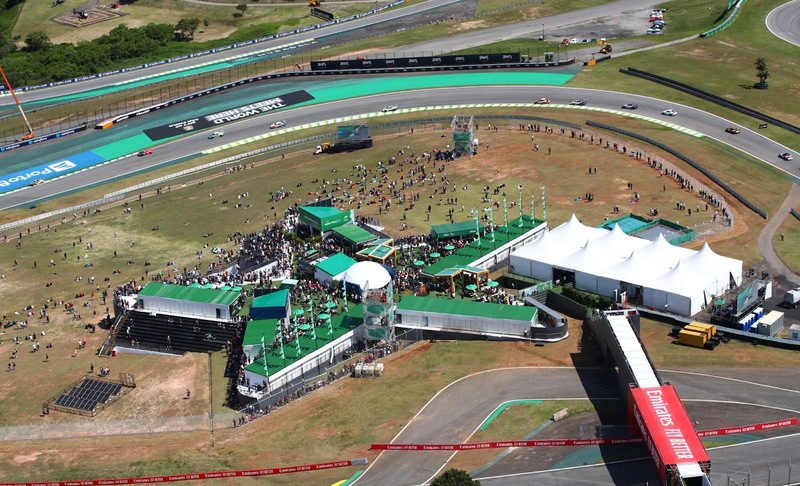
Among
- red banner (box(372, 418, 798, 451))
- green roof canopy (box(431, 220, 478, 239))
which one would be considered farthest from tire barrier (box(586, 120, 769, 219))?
red banner (box(372, 418, 798, 451))

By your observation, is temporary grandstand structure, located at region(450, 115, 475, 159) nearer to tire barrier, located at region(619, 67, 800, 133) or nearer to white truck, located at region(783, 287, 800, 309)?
tire barrier, located at region(619, 67, 800, 133)

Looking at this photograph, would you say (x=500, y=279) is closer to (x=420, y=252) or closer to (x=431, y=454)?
(x=420, y=252)

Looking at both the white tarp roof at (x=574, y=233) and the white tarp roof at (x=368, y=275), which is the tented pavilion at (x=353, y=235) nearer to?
the white tarp roof at (x=368, y=275)

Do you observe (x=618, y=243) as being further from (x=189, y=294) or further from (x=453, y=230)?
(x=189, y=294)

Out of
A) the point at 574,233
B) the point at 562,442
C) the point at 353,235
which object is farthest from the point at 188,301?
the point at 562,442

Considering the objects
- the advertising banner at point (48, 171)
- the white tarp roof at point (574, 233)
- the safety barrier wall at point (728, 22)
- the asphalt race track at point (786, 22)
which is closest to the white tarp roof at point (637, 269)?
the white tarp roof at point (574, 233)

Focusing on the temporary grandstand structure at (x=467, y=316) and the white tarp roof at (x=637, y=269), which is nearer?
the temporary grandstand structure at (x=467, y=316)

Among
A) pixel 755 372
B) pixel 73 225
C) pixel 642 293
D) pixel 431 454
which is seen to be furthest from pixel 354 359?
pixel 73 225
